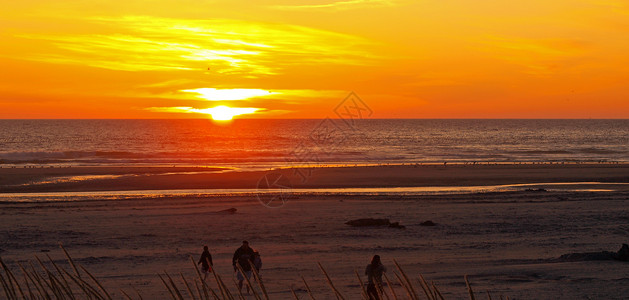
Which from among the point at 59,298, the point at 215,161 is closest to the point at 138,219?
the point at 59,298

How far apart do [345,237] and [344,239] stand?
1.19ft

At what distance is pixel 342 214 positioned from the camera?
27.3m

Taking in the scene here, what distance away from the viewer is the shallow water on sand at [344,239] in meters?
15.5

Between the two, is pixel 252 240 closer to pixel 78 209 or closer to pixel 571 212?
pixel 78 209

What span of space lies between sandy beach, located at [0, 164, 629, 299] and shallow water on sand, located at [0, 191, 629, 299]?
0.15ft

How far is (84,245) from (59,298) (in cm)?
2010

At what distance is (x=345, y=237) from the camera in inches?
851
